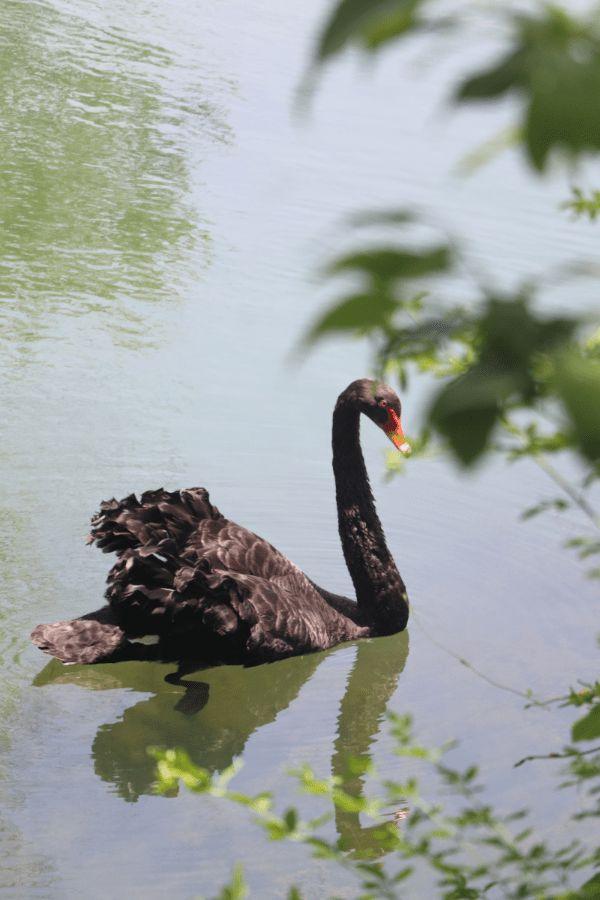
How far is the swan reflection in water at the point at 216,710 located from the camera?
3859 millimetres

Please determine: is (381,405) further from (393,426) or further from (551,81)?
(551,81)

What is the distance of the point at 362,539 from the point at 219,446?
3.55ft

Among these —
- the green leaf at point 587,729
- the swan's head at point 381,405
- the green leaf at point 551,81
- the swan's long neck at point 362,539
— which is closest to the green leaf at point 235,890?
the green leaf at point 587,729

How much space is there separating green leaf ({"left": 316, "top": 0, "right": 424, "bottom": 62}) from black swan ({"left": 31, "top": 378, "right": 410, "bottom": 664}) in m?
3.61

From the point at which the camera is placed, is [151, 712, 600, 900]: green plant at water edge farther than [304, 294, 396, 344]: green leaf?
Yes

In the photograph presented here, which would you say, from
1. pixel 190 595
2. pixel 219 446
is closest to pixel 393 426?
pixel 219 446

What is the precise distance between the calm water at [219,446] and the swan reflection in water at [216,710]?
12 millimetres

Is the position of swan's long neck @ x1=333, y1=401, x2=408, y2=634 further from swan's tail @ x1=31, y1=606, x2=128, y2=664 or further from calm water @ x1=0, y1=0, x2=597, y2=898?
swan's tail @ x1=31, y1=606, x2=128, y2=664

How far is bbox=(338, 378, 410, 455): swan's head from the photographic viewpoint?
16.9 ft

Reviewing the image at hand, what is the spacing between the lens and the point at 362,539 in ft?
17.0

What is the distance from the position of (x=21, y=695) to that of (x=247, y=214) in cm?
542

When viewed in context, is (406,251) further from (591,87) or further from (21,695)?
(21,695)

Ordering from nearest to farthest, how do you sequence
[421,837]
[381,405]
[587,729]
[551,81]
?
[551,81] → [587,729] → [421,837] → [381,405]

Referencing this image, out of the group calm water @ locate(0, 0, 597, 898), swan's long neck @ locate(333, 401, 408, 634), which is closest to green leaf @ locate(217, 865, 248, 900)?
calm water @ locate(0, 0, 597, 898)
